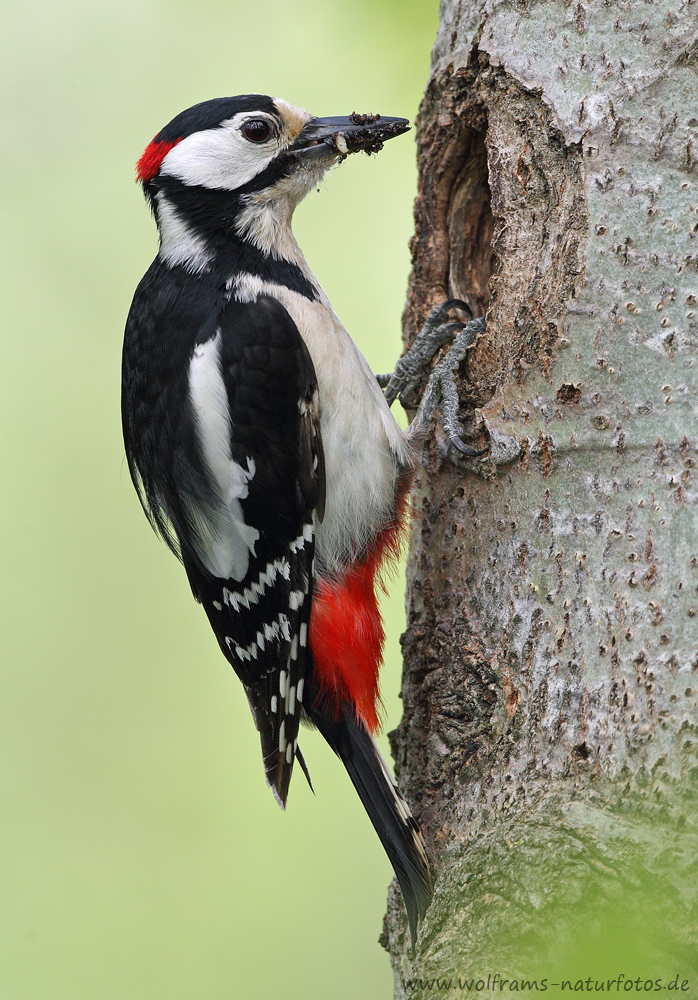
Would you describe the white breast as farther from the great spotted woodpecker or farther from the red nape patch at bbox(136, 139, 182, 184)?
the red nape patch at bbox(136, 139, 182, 184)

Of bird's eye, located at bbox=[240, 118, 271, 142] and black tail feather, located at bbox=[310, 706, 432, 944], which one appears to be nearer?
black tail feather, located at bbox=[310, 706, 432, 944]

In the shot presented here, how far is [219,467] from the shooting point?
7.19 ft

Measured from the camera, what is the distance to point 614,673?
1.74 meters

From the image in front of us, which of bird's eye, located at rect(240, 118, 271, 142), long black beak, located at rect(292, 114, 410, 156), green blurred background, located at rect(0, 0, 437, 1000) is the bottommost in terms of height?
green blurred background, located at rect(0, 0, 437, 1000)

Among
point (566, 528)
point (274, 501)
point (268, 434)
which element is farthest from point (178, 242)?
point (566, 528)

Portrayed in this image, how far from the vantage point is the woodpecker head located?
7.81 ft

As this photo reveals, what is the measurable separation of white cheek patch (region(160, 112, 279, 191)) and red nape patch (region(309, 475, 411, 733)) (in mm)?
896

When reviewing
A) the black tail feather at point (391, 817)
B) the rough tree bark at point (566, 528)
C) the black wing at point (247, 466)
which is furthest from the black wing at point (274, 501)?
the rough tree bark at point (566, 528)

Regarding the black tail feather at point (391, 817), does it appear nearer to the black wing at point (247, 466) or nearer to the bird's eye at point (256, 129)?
the black wing at point (247, 466)

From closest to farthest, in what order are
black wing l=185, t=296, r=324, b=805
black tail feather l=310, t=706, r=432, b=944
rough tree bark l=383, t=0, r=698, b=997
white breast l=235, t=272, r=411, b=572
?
1. rough tree bark l=383, t=0, r=698, b=997
2. black tail feather l=310, t=706, r=432, b=944
3. black wing l=185, t=296, r=324, b=805
4. white breast l=235, t=272, r=411, b=572

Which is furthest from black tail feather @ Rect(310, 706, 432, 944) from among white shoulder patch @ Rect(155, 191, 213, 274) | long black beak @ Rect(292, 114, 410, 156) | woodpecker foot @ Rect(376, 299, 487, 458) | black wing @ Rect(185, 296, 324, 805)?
long black beak @ Rect(292, 114, 410, 156)

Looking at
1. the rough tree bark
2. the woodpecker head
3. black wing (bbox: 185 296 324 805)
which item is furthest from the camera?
the woodpecker head

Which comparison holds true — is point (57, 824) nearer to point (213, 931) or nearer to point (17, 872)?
point (17, 872)

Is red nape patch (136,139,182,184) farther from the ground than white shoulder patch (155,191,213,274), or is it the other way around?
red nape patch (136,139,182,184)
